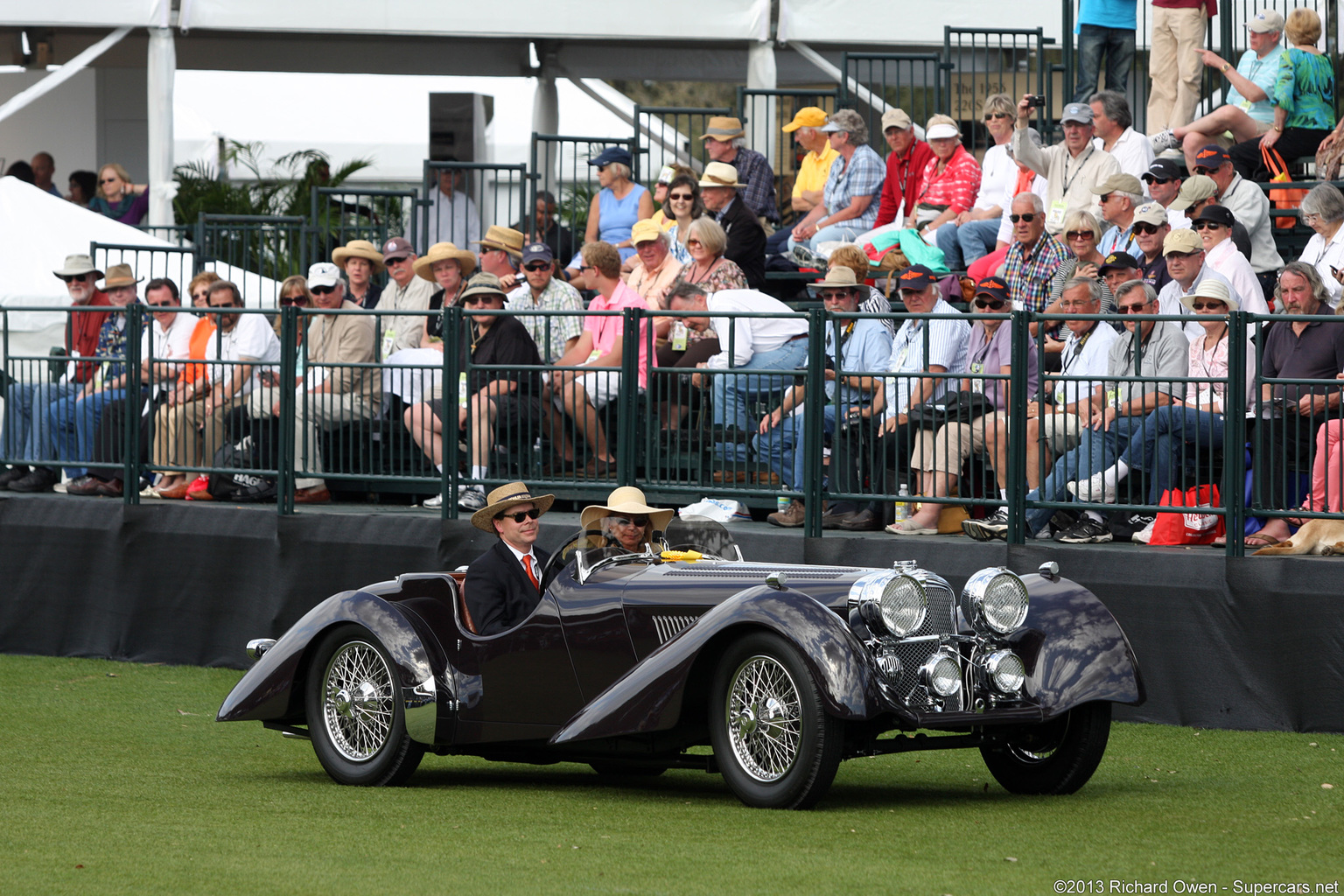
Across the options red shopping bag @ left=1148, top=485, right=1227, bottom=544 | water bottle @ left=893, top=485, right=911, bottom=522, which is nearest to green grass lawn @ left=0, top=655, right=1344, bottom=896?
red shopping bag @ left=1148, top=485, right=1227, bottom=544

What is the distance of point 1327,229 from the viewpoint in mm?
11453

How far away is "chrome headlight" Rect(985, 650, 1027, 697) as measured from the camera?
717 centimetres

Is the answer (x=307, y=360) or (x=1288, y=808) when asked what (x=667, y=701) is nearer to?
(x=1288, y=808)

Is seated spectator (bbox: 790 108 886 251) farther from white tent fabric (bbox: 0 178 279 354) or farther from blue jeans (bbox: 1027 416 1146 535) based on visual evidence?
blue jeans (bbox: 1027 416 1146 535)

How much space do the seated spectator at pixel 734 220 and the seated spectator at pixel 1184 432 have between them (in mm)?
5029

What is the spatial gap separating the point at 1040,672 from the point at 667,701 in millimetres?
1430

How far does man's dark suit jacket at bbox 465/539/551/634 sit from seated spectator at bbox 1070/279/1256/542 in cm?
334

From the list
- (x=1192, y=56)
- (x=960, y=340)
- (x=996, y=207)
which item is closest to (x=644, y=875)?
(x=960, y=340)

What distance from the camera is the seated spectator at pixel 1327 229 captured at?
1134cm

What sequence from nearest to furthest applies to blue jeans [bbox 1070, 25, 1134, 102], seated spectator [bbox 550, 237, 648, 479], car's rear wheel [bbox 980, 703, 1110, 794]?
1. car's rear wheel [bbox 980, 703, 1110, 794]
2. seated spectator [bbox 550, 237, 648, 479]
3. blue jeans [bbox 1070, 25, 1134, 102]

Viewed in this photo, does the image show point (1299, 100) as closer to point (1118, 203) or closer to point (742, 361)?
point (1118, 203)

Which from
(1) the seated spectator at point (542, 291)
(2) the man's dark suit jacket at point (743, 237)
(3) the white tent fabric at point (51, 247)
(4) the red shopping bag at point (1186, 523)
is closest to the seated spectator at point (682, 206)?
(2) the man's dark suit jacket at point (743, 237)

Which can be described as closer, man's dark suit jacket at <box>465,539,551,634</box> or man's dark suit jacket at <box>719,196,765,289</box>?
man's dark suit jacket at <box>465,539,551,634</box>

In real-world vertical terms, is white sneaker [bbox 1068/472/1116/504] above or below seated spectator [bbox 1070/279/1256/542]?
below
